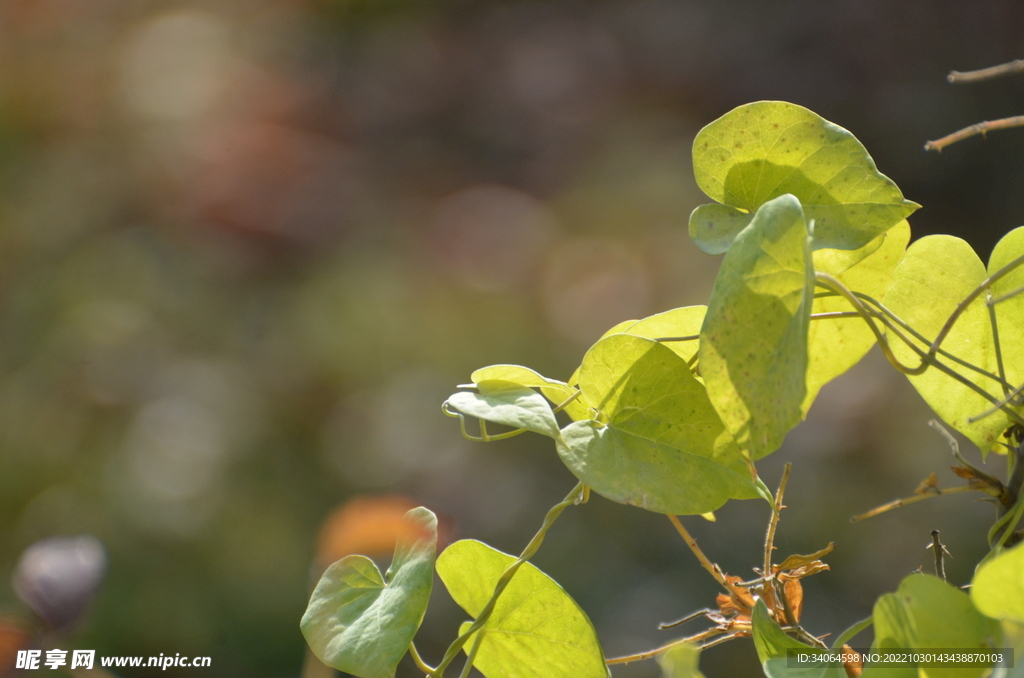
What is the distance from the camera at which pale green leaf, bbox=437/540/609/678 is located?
21 centimetres

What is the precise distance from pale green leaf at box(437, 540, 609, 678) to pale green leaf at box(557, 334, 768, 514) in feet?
0.14

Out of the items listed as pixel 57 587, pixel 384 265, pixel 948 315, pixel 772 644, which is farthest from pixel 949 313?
pixel 384 265

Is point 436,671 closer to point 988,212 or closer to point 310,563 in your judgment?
point 310,563

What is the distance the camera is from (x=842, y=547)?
122 centimetres

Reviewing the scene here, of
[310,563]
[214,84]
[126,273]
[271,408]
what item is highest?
[214,84]

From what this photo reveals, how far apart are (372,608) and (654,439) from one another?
9 centimetres

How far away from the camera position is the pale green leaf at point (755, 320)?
0.51 feet

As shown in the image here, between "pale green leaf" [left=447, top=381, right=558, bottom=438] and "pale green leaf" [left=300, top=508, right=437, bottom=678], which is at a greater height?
"pale green leaf" [left=447, top=381, right=558, bottom=438]

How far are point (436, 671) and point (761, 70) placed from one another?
6.98 ft

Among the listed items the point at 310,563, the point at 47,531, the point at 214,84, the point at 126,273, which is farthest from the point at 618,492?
the point at 214,84

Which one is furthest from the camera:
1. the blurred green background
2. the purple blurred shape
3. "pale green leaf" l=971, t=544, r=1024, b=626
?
the blurred green background

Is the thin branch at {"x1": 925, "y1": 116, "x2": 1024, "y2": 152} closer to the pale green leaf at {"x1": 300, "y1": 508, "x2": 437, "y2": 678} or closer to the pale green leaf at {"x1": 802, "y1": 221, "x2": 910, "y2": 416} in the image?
the pale green leaf at {"x1": 802, "y1": 221, "x2": 910, "y2": 416}

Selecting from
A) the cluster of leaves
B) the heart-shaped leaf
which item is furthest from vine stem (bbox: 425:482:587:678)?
the heart-shaped leaf

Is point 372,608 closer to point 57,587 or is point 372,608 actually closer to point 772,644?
point 772,644
